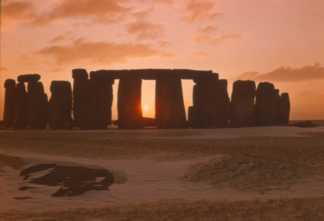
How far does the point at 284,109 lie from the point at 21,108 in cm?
1770

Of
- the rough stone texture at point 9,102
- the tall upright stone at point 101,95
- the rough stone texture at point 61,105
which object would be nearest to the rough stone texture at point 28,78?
the rough stone texture at point 9,102

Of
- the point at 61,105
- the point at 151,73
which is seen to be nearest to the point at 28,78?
the point at 61,105

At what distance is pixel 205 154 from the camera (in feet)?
48.1

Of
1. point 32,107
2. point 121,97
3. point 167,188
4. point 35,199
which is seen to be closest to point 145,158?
point 167,188

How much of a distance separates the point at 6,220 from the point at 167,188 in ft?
11.3

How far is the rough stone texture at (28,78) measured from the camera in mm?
33969

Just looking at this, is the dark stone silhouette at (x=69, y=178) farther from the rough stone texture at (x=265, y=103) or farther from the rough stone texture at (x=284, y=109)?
the rough stone texture at (x=284, y=109)

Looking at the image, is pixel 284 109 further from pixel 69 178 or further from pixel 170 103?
pixel 69 178

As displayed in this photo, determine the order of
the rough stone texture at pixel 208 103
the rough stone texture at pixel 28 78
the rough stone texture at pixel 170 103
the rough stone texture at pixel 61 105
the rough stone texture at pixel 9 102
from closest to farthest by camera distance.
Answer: the rough stone texture at pixel 170 103 < the rough stone texture at pixel 61 105 < the rough stone texture at pixel 208 103 < the rough stone texture at pixel 28 78 < the rough stone texture at pixel 9 102

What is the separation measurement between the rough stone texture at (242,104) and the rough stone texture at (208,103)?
0.96m

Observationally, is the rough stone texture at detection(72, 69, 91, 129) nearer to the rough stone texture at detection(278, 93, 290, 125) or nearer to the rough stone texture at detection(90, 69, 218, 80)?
the rough stone texture at detection(90, 69, 218, 80)

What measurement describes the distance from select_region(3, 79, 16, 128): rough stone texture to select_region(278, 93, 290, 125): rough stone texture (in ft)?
59.2

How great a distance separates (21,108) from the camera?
35.0 meters

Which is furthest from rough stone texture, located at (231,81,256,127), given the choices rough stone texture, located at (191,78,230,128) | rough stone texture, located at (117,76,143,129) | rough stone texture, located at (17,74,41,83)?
rough stone texture, located at (17,74,41,83)
